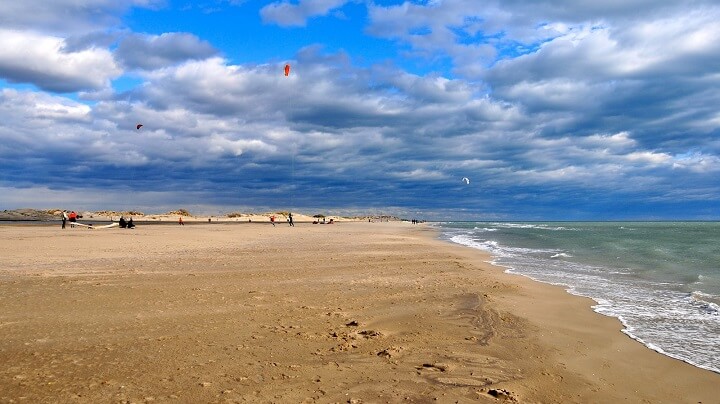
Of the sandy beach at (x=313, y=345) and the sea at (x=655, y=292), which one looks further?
the sea at (x=655, y=292)

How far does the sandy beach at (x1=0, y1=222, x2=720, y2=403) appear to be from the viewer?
5613mm

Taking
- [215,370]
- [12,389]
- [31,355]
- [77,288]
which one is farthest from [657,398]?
[77,288]

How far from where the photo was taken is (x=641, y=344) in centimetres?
823

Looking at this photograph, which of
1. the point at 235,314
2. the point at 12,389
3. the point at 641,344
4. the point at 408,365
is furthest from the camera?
the point at 235,314

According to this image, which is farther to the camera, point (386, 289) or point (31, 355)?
point (386, 289)

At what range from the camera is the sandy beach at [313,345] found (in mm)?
5613

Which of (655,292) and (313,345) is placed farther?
(655,292)

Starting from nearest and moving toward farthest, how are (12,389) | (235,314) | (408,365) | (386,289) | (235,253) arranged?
(12,389)
(408,365)
(235,314)
(386,289)
(235,253)

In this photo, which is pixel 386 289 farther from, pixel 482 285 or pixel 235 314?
pixel 235 314

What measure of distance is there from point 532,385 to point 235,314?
5.70m

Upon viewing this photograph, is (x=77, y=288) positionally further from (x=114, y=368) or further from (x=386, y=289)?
(x=386, y=289)

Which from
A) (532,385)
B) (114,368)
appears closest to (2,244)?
(114,368)

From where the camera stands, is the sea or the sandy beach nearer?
the sandy beach

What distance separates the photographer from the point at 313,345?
7293 mm
